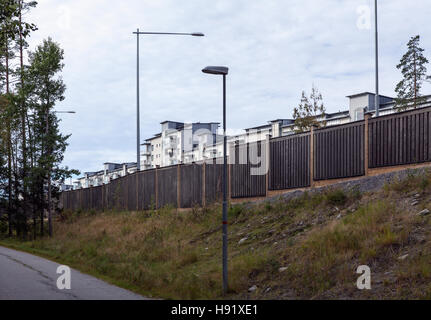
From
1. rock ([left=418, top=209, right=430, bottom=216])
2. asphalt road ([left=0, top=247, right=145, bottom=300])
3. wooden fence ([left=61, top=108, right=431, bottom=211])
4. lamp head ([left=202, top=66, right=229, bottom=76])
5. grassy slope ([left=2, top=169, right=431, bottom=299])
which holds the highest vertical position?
lamp head ([left=202, top=66, right=229, bottom=76])

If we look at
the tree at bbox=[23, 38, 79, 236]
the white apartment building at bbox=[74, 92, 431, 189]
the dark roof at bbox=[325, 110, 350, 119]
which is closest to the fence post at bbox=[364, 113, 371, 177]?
the tree at bbox=[23, 38, 79, 236]

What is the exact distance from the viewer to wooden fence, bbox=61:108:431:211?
14.3 metres

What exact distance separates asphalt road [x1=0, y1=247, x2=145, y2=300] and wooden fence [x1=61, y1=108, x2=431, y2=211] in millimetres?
7869

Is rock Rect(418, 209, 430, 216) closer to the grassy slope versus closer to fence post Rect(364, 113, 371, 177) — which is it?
the grassy slope

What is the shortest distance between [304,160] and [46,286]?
32.6ft

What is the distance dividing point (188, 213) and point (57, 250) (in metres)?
6.73

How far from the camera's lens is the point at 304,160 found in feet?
56.6

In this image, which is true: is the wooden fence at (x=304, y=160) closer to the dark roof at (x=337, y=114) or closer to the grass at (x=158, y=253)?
the grass at (x=158, y=253)

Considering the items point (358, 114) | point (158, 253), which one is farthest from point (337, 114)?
point (158, 253)

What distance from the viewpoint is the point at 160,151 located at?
95.9m

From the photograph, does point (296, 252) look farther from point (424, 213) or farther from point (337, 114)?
point (337, 114)

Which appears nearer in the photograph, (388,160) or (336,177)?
(388,160)
